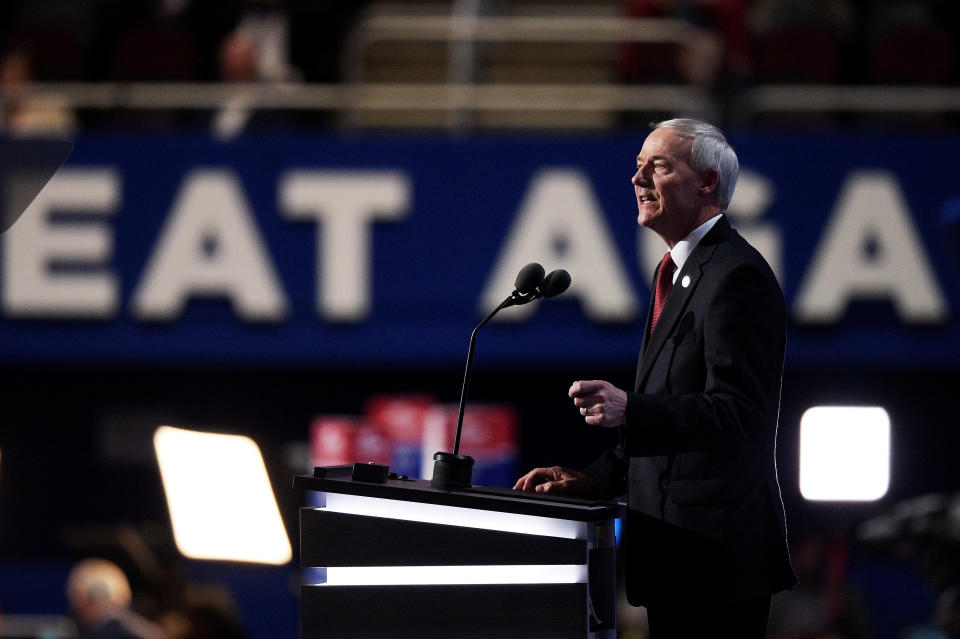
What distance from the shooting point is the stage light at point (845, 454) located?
16.9ft

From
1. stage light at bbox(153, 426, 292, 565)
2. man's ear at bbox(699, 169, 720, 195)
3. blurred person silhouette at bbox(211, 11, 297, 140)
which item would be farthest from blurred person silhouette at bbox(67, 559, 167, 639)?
man's ear at bbox(699, 169, 720, 195)

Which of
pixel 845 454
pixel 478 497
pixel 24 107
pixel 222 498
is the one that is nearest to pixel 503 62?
pixel 24 107

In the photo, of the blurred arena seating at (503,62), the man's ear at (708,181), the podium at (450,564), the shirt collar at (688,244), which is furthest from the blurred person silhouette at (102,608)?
the man's ear at (708,181)

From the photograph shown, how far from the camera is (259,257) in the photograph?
26.4ft

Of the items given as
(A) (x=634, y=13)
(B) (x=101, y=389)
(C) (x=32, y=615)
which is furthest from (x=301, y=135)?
(C) (x=32, y=615)

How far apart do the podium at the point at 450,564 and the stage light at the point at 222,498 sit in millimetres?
2806

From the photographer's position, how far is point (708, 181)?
7.42 ft

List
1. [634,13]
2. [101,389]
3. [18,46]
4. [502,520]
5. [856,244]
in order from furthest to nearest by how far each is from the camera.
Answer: [101,389] < [18,46] < [634,13] < [856,244] < [502,520]

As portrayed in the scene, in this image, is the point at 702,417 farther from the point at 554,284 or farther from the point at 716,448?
the point at 554,284

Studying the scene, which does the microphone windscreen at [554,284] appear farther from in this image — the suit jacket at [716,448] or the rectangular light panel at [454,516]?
the rectangular light panel at [454,516]

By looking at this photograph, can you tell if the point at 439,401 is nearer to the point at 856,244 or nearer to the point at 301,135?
the point at 301,135

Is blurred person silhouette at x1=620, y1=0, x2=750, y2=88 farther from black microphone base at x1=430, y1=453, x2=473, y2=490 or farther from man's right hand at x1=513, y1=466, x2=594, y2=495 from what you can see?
black microphone base at x1=430, y1=453, x2=473, y2=490

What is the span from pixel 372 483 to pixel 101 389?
8079 millimetres

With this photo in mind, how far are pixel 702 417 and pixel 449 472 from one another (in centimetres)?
41
